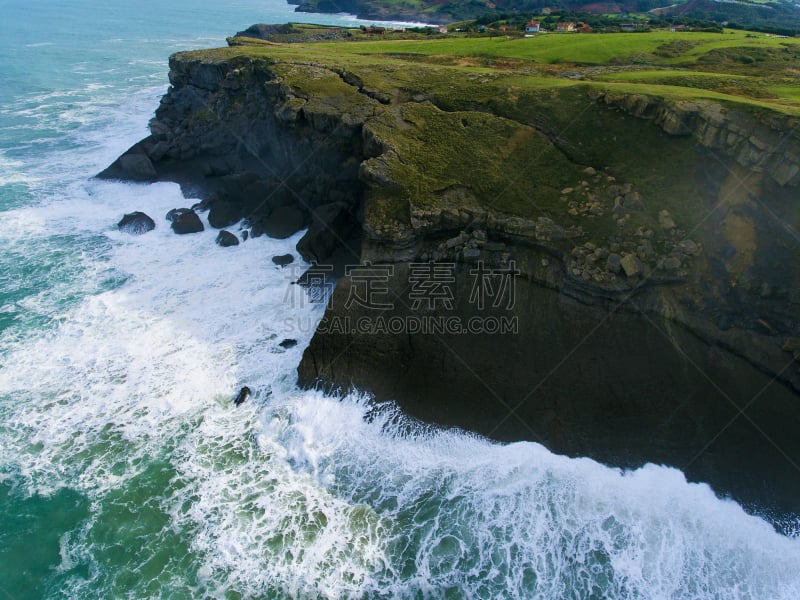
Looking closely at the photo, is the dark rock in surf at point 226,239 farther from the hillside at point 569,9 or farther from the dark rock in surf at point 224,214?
the hillside at point 569,9

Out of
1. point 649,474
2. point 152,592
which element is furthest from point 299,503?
point 649,474

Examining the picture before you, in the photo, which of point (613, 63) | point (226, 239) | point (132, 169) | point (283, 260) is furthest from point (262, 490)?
point (613, 63)

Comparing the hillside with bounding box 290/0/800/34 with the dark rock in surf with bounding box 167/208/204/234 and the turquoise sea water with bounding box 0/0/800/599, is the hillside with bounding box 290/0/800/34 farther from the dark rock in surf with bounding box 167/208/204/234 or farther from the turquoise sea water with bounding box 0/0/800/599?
the turquoise sea water with bounding box 0/0/800/599

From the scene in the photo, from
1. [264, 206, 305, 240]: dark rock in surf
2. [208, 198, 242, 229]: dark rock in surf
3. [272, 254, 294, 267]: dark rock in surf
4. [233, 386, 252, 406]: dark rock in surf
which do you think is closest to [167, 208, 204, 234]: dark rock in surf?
[208, 198, 242, 229]: dark rock in surf

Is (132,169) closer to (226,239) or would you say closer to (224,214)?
(224,214)

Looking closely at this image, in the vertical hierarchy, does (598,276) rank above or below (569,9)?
below

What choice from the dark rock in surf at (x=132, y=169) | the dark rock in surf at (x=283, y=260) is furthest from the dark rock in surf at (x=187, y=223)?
the dark rock in surf at (x=132, y=169)
